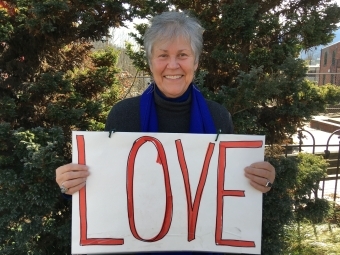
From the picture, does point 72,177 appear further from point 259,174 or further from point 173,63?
point 259,174

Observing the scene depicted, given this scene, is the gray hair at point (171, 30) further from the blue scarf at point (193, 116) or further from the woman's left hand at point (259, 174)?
the woman's left hand at point (259, 174)

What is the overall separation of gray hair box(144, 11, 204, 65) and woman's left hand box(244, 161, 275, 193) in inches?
22.9

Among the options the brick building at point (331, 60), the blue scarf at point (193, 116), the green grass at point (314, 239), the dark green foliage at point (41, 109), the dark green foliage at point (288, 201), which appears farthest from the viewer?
the brick building at point (331, 60)

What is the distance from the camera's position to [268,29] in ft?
9.61

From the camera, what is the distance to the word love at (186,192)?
1.56m

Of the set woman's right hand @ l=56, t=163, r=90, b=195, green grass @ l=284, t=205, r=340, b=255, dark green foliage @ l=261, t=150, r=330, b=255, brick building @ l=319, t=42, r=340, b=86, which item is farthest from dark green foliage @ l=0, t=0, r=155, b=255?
brick building @ l=319, t=42, r=340, b=86

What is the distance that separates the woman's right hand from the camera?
59.1 inches

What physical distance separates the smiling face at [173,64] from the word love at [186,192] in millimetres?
249

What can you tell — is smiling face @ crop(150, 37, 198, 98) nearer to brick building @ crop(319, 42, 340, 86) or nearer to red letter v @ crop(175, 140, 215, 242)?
red letter v @ crop(175, 140, 215, 242)

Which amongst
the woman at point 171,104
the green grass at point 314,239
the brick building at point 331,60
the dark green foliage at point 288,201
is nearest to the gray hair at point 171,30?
the woman at point 171,104

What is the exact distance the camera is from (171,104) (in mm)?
1662

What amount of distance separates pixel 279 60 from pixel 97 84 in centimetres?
160

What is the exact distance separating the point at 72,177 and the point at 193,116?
611 mm

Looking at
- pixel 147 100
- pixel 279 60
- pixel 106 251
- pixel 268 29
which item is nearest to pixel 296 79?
pixel 279 60
